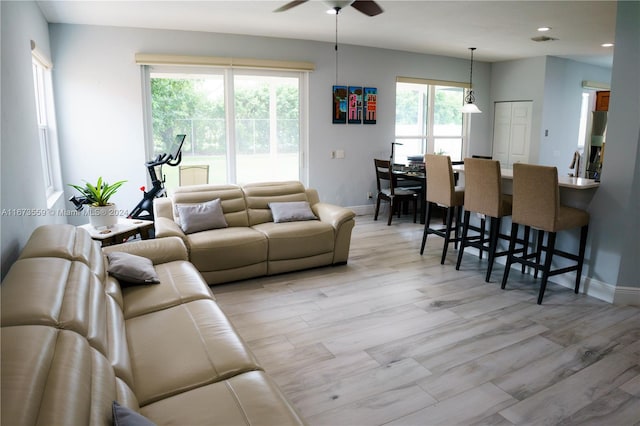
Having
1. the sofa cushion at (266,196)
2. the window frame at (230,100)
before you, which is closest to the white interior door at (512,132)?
the window frame at (230,100)

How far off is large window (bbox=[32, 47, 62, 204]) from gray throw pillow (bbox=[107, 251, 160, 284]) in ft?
6.88

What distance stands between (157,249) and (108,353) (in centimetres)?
157

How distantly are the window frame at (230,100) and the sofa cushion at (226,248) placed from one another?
6.59ft

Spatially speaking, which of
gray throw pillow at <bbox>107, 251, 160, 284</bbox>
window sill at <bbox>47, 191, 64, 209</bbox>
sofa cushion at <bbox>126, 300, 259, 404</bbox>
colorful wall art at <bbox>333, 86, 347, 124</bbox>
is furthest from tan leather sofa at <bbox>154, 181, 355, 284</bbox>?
colorful wall art at <bbox>333, 86, 347, 124</bbox>

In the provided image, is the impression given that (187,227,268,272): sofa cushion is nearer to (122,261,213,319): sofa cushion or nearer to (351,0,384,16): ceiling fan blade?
(122,261,213,319): sofa cushion

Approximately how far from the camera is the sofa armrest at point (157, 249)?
318 cm

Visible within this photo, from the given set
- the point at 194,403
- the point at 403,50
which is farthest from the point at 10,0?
the point at 403,50

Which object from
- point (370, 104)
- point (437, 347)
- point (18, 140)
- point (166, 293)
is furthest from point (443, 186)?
point (18, 140)

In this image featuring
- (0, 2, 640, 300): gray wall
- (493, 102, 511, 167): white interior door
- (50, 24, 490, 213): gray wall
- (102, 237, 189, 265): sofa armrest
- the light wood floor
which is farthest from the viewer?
(493, 102, 511, 167): white interior door

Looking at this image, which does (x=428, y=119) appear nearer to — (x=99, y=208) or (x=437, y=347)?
(x=437, y=347)

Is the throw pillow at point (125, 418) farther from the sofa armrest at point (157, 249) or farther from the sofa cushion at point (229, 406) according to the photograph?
the sofa armrest at point (157, 249)

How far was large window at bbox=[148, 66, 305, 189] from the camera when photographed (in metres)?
5.49

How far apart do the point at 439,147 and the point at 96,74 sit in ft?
18.1

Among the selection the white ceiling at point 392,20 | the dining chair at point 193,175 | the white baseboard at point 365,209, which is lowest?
the white baseboard at point 365,209
